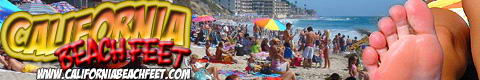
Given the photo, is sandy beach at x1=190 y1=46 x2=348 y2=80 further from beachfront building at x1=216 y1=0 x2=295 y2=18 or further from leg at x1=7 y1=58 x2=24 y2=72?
beachfront building at x1=216 y1=0 x2=295 y2=18

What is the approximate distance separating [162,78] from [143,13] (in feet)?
19.4

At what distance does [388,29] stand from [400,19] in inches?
1.2

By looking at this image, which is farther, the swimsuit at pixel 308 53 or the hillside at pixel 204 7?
the hillside at pixel 204 7

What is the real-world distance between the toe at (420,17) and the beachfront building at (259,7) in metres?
93.2

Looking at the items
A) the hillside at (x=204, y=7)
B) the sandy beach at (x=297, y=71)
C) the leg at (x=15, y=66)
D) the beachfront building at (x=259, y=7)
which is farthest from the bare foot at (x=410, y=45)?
the beachfront building at (x=259, y=7)

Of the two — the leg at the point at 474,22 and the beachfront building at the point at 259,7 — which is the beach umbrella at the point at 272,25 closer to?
the leg at the point at 474,22

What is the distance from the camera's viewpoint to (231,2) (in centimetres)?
9706

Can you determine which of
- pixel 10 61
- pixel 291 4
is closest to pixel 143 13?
pixel 10 61

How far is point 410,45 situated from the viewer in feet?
2.73

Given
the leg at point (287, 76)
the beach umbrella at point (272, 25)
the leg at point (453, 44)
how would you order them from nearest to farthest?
the leg at point (453, 44) → the leg at point (287, 76) → the beach umbrella at point (272, 25)

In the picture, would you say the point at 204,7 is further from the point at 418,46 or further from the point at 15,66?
the point at 418,46

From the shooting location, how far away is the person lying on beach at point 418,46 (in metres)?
0.83

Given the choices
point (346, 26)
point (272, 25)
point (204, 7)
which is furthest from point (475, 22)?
point (204, 7)

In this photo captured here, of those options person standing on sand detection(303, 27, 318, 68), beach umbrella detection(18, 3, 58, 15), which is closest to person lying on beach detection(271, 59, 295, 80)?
person standing on sand detection(303, 27, 318, 68)
